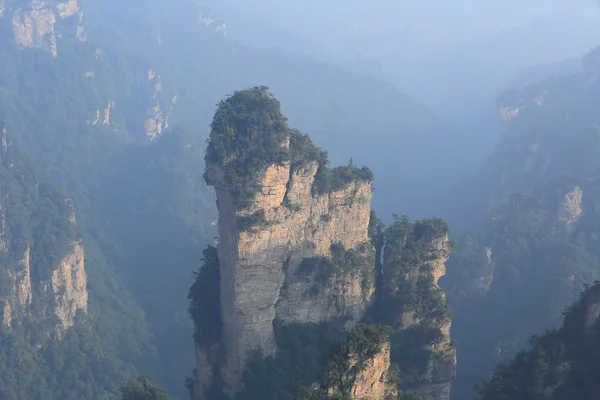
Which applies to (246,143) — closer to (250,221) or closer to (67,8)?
(250,221)

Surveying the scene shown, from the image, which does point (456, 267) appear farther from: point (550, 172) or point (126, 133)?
point (126, 133)

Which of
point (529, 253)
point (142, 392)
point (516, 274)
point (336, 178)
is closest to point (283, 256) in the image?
point (336, 178)

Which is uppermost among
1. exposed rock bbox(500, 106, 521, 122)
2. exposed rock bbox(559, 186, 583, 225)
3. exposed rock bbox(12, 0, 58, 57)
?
exposed rock bbox(12, 0, 58, 57)

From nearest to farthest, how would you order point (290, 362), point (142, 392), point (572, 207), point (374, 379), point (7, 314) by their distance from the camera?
point (374, 379)
point (142, 392)
point (290, 362)
point (7, 314)
point (572, 207)

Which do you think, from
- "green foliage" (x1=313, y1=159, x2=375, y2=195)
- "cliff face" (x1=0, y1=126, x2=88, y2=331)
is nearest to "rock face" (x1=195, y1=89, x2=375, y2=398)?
"green foliage" (x1=313, y1=159, x2=375, y2=195)

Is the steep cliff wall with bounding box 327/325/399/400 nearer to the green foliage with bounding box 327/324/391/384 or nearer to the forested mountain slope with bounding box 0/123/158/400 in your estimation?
the green foliage with bounding box 327/324/391/384

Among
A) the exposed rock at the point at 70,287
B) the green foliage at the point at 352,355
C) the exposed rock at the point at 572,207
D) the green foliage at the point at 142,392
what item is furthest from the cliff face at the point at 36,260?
the green foliage at the point at 352,355

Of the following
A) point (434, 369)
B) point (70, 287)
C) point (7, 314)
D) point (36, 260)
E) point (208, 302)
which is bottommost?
point (434, 369)
